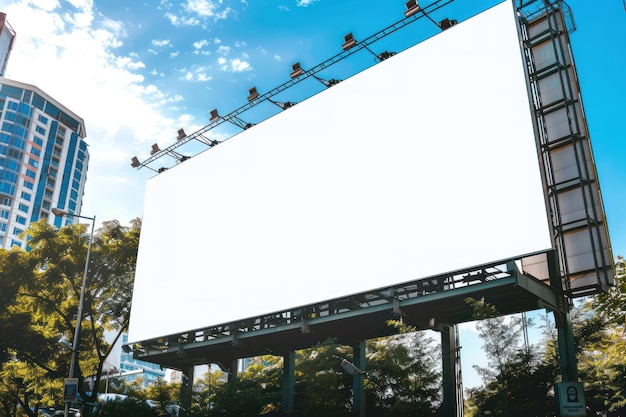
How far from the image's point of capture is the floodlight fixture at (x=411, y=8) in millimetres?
24083

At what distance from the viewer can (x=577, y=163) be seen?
20.7 m

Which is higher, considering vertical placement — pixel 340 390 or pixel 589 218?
pixel 589 218

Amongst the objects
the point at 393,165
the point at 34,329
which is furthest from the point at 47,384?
the point at 393,165

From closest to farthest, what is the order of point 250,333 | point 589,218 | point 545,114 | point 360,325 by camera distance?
point 589,218, point 545,114, point 360,325, point 250,333

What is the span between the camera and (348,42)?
26547 millimetres

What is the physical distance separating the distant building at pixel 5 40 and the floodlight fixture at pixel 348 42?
12551 cm

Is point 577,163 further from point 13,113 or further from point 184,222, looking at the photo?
point 13,113

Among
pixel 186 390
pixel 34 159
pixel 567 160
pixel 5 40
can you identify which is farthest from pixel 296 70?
pixel 5 40

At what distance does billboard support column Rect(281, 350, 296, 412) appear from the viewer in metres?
26.0

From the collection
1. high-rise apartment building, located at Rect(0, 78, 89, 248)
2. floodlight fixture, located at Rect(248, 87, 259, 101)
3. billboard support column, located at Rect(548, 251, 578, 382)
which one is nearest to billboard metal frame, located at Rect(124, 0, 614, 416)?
billboard support column, located at Rect(548, 251, 578, 382)

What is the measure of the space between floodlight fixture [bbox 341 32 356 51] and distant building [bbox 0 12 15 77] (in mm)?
125513

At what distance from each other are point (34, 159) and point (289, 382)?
290 feet

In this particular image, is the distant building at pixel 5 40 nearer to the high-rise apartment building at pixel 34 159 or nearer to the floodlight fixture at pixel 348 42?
the high-rise apartment building at pixel 34 159

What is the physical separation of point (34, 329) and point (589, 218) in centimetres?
3024
